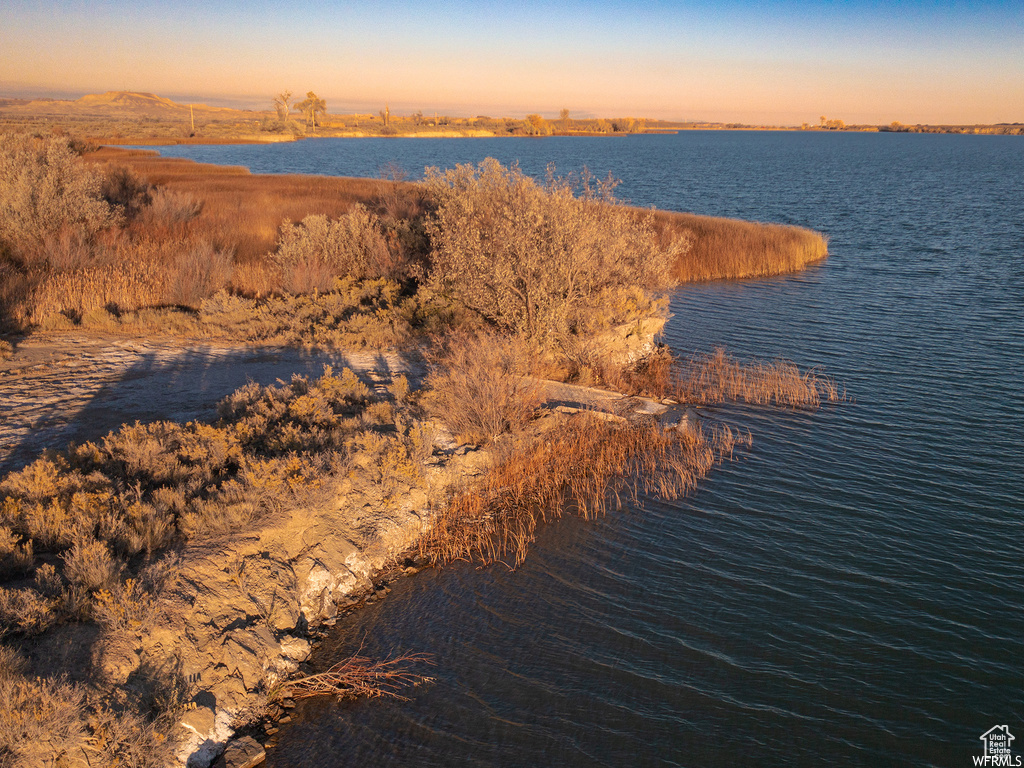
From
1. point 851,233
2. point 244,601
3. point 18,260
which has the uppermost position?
point 851,233

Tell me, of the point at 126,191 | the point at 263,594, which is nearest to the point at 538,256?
the point at 263,594

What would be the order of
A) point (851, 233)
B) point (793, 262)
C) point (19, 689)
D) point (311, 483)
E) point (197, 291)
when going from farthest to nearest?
point (851, 233) < point (793, 262) < point (197, 291) < point (311, 483) < point (19, 689)

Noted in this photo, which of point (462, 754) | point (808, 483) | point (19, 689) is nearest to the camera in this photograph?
point (19, 689)

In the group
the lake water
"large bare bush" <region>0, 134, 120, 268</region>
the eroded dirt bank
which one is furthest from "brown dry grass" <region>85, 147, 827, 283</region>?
the lake water

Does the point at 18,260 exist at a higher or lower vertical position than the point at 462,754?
higher

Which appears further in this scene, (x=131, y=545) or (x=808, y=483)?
(x=808, y=483)

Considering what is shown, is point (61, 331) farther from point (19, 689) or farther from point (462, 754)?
point (462, 754)

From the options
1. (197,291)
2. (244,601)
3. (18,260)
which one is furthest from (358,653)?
(18,260)
